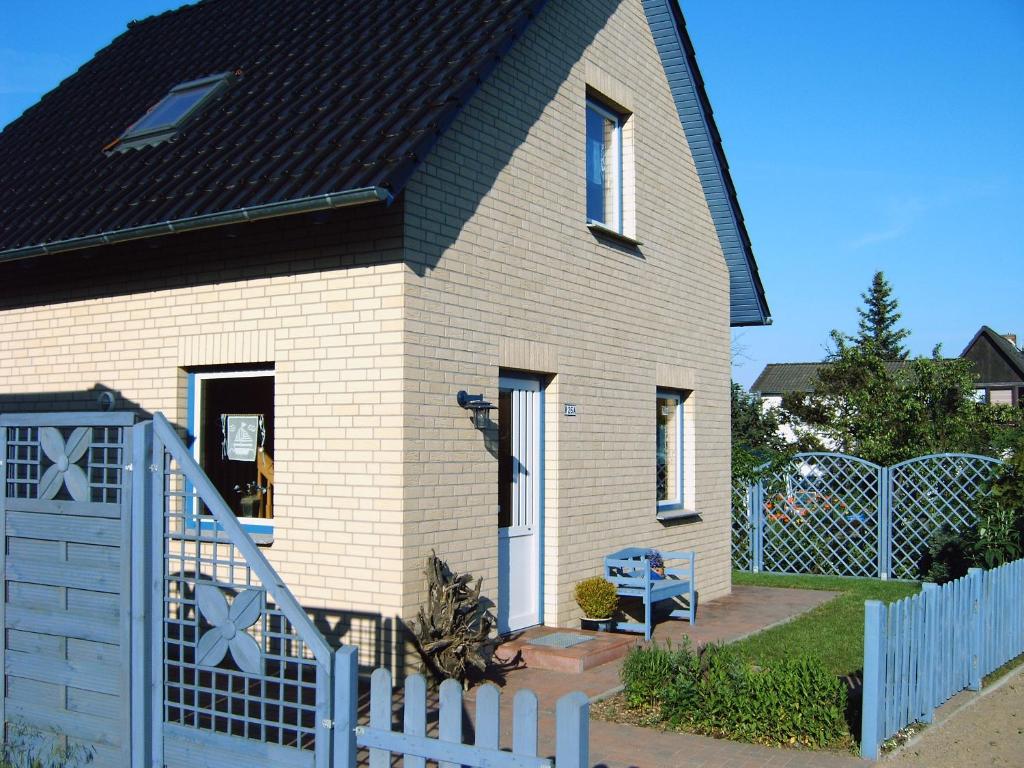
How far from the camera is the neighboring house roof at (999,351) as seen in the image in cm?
5997

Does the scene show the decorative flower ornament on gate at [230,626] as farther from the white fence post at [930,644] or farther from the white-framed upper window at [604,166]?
the white-framed upper window at [604,166]

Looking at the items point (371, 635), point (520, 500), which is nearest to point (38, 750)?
point (371, 635)

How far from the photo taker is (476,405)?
8375 mm

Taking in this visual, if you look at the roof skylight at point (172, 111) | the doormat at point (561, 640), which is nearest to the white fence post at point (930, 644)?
the doormat at point (561, 640)

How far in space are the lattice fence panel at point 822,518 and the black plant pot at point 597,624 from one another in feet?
21.8

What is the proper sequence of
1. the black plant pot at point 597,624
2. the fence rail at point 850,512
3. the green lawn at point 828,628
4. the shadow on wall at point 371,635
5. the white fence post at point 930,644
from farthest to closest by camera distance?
the fence rail at point 850,512, the black plant pot at point 597,624, the green lawn at point 828,628, the shadow on wall at point 371,635, the white fence post at point 930,644

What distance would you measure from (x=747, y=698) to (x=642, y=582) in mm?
3156

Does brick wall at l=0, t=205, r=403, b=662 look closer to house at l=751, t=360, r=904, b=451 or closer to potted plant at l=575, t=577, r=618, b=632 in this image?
potted plant at l=575, t=577, r=618, b=632

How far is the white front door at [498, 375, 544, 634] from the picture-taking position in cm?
924

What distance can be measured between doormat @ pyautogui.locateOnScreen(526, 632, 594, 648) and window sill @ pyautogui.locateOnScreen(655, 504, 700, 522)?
2.75m

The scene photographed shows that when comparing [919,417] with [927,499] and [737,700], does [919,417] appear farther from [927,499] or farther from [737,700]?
[737,700]

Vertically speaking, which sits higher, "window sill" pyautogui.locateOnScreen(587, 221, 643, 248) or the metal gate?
"window sill" pyautogui.locateOnScreen(587, 221, 643, 248)

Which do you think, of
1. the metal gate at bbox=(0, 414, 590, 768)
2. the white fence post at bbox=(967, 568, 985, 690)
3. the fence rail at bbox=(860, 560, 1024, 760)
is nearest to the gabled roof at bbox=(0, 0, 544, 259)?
the metal gate at bbox=(0, 414, 590, 768)

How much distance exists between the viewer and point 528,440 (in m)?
9.62
